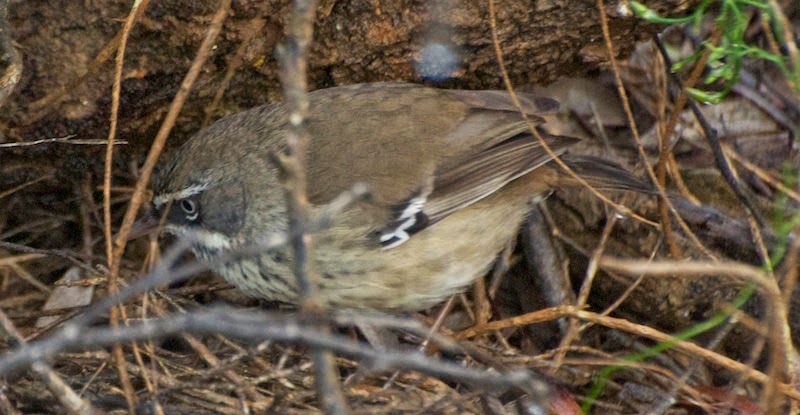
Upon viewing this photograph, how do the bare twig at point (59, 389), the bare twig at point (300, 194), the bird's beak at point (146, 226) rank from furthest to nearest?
the bird's beak at point (146, 226)
the bare twig at point (59, 389)
the bare twig at point (300, 194)

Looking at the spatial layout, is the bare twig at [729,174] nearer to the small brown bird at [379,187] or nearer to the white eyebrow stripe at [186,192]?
the small brown bird at [379,187]

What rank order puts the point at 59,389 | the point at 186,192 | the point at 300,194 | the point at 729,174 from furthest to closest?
the point at 729,174 < the point at 186,192 < the point at 59,389 < the point at 300,194

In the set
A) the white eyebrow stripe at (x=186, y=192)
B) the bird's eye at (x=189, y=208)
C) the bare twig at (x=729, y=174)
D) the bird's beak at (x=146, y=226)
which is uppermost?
the white eyebrow stripe at (x=186, y=192)

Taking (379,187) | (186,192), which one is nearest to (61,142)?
(186,192)

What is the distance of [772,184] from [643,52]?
4.14ft

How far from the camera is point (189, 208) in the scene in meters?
4.34

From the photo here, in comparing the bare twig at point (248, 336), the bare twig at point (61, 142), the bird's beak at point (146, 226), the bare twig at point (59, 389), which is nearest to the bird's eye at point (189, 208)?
the bird's beak at point (146, 226)

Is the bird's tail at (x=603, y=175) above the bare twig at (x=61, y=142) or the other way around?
the other way around

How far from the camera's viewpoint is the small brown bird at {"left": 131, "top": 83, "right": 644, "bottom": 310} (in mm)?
4062

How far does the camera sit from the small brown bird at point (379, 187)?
4.06 metres

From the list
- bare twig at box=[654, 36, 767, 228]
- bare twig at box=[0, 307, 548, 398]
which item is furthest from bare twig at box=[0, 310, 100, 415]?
bare twig at box=[654, 36, 767, 228]

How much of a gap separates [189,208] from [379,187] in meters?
0.93

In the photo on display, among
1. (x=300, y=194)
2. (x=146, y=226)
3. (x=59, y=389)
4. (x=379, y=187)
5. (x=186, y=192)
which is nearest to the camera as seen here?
(x=300, y=194)

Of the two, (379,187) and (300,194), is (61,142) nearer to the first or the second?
(379,187)
